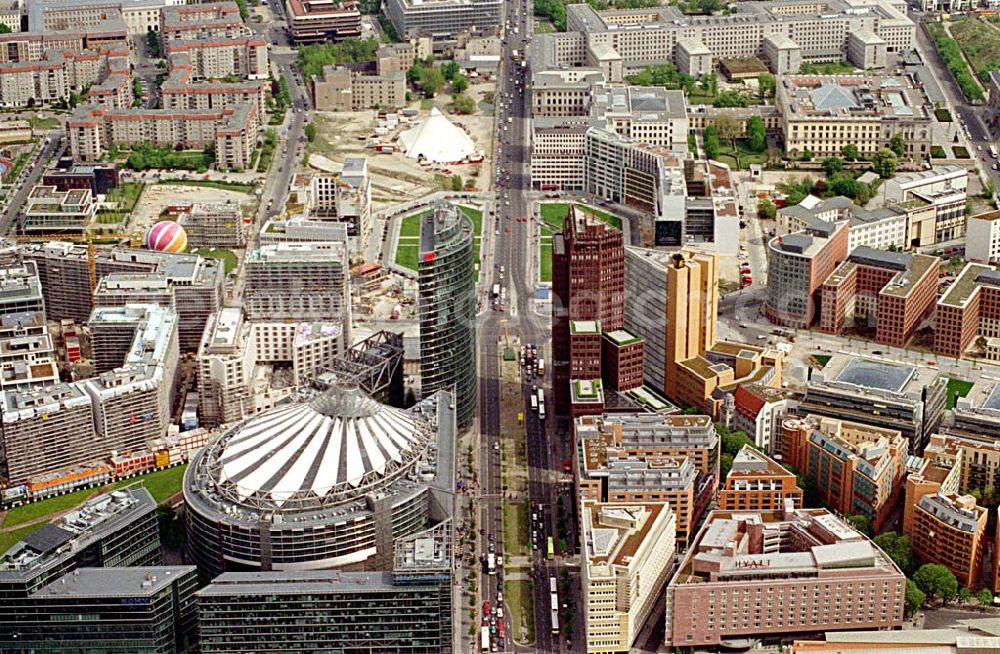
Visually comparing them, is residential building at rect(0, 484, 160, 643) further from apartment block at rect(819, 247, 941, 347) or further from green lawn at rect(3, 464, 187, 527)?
apartment block at rect(819, 247, 941, 347)

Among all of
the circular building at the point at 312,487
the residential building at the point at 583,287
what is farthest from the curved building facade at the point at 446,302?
the circular building at the point at 312,487

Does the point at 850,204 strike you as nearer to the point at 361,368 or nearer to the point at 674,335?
the point at 674,335

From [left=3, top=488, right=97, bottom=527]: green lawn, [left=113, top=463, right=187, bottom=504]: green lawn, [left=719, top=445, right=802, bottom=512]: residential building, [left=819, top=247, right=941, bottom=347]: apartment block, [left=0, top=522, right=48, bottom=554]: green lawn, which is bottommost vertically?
[left=0, top=522, right=48, bottom=554]: green lawn

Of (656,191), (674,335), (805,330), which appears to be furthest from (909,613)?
(656,191)

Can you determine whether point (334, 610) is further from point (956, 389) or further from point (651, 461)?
point (956, 389)

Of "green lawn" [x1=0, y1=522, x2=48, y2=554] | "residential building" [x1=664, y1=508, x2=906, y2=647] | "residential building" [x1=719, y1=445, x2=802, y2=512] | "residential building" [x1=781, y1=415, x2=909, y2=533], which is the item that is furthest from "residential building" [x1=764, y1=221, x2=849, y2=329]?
"green lawn" [x1=0, y1=522, x2=48, y2=554]

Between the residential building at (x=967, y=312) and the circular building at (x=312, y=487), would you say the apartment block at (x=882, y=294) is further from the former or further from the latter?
the circular building at (x=312, y=487)
